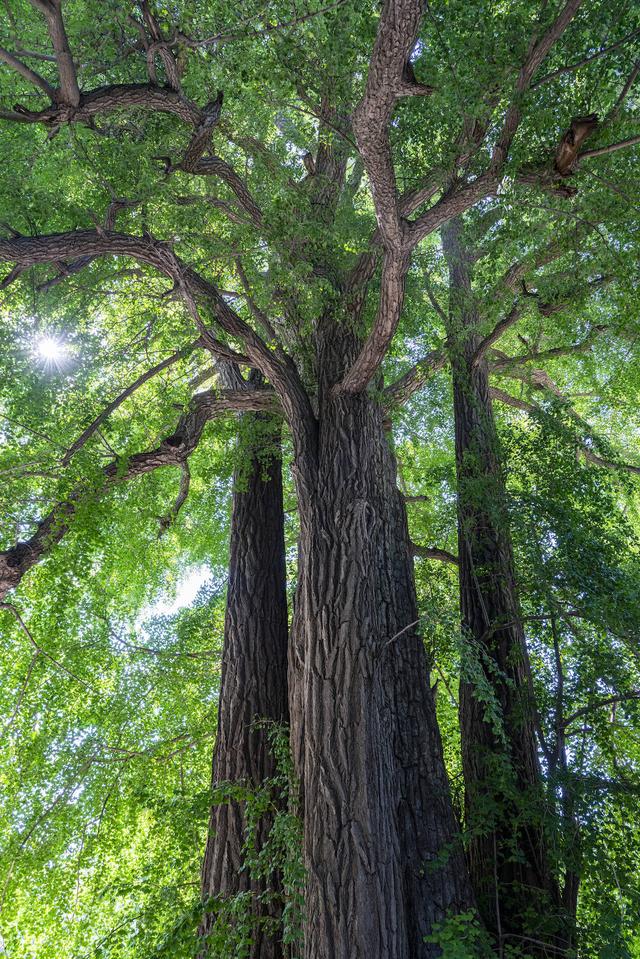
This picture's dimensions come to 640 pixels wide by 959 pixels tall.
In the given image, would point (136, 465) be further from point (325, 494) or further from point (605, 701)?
point (605, 701)

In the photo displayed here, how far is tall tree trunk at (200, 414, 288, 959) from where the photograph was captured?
4.48 meters

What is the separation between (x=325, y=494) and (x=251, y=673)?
1774 mm

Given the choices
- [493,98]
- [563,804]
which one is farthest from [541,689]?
[493,98]

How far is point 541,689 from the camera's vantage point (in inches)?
176

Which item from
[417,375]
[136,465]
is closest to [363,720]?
[136,465]

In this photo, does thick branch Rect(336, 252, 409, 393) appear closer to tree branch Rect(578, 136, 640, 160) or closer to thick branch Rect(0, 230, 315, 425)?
thick branch Rect(0, 230, 315, 425)

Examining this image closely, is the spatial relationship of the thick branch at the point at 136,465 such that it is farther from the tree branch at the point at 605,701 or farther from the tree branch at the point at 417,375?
the tree branch at the point at 605,701

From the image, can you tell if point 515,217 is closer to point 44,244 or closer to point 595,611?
point 595,611

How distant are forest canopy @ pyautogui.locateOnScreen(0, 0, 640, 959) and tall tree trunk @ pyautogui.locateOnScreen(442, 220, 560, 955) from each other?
0.11ft

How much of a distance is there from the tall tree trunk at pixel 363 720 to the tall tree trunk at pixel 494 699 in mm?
380

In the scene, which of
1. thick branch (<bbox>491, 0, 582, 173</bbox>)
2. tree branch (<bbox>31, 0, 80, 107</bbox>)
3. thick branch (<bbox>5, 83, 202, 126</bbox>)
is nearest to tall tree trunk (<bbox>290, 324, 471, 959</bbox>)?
thick branch (<bbox>491, 0, 582, 173</bbox>)

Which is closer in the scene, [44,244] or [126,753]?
[44,244]

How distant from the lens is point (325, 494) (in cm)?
507

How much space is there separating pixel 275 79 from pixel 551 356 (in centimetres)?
433
